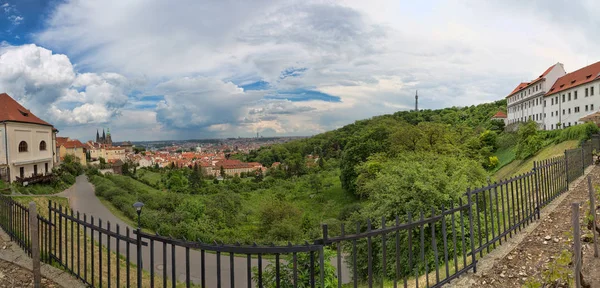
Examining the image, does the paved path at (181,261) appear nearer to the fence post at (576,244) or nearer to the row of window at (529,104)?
the fence post at (576,244)

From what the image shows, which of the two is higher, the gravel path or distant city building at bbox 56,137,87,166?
distant city building at bbox 56,137,87,166

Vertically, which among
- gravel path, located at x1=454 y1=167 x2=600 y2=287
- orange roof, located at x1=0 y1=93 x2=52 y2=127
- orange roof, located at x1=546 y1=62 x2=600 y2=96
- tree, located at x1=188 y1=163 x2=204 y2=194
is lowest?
tree, located at x1=188 y1=163 x2=204 y2=194

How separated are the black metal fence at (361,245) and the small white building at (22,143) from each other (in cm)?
1651

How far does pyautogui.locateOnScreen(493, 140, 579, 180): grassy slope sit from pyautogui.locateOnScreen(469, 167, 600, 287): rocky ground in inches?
780

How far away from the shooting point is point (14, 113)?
2314 cm

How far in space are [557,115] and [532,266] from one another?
4552 centimetres

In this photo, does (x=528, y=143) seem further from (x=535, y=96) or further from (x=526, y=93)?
(x=526, y=93)

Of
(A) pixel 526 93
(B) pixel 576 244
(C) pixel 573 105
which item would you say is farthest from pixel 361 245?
(A) pixel 526 93

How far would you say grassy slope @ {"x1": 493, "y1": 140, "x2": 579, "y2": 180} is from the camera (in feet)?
79.1

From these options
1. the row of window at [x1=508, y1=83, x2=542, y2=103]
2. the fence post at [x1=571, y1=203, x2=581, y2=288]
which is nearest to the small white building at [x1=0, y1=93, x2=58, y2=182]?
the fence post at [x1=571, y1=203, x2=581, y2=288]

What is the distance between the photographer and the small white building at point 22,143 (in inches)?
857

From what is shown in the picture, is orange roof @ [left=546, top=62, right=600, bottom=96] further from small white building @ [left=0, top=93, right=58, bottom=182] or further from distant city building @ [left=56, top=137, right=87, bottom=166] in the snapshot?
distant city building @ [left=56, top=137, right=87, bottom=166]

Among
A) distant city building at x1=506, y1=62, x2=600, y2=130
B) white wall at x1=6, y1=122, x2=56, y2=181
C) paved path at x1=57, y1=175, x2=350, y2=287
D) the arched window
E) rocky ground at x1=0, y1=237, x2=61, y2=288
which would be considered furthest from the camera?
distant city building at x1=506, y1=62, x2=600, y2=130

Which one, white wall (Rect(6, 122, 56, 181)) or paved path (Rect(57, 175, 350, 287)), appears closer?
paved path (Rect(57, 175, 350, 287))
